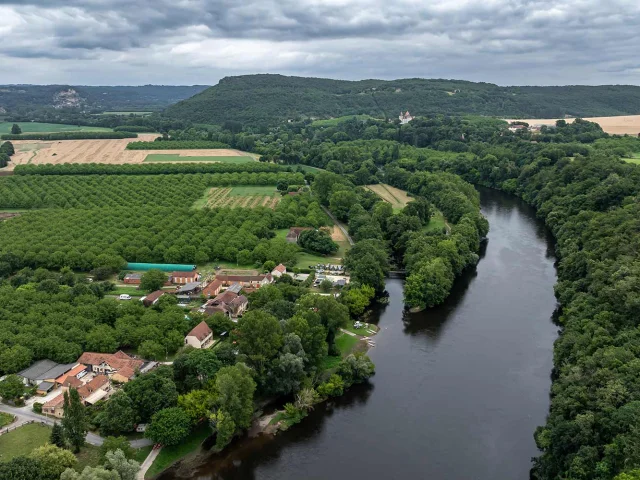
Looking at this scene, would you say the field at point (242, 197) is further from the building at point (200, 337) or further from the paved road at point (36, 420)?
the paved road at point (36, 420)

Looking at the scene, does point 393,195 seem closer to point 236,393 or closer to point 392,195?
point 392,195

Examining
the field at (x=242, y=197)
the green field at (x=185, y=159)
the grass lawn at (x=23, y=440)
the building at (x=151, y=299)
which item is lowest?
the grass lawn at (x=23, y=440)

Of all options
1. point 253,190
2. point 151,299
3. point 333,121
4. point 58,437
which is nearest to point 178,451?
point 58,437

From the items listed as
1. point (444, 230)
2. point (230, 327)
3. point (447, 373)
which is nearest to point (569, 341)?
point (447, 373)

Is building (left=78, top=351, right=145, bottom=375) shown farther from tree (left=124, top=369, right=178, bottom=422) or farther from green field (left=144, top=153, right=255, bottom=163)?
green field (left=144, top=153, right=255, bottom=163)

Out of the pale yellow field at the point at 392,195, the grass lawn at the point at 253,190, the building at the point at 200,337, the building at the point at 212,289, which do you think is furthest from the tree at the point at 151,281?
the pale yellow field at the point at 392,195

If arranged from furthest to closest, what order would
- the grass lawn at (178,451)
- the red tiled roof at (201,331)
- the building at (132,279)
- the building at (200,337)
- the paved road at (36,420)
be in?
the building at (132,279)
the red tiled roof at (201,331)
the building at (200,337)
the paved road at (36,420)
the grass lawn at (178,451)
